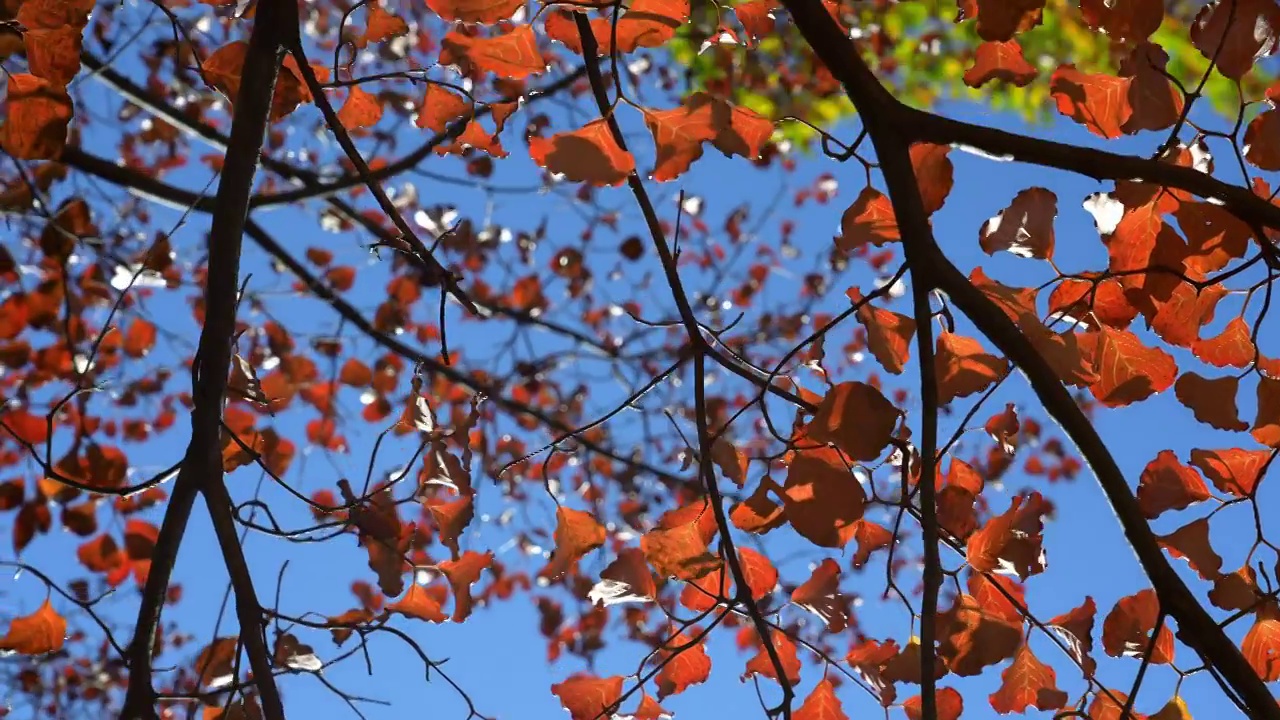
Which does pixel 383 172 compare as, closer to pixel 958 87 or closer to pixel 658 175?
pixel 658 175

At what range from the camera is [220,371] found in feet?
3.70

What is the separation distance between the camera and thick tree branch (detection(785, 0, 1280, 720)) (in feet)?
2.48

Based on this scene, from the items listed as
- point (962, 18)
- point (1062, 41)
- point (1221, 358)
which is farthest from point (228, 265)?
point (1062, 41)

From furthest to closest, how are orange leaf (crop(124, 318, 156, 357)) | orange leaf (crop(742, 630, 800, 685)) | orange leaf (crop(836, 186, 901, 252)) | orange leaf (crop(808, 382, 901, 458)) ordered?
orange leaf (crop(124, 318, 156, 357)) → orange leaf (crop(742, 630, 800, 685)) → orange leaf (crop(836, 186, 901, 252)) → orange leaf (crop(808, 382, 901, 458))

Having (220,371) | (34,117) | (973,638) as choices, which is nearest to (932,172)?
(973,638)

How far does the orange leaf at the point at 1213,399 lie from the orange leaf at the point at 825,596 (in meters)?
0.40

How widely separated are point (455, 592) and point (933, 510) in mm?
650

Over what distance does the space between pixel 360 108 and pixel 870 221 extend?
30.5 inches

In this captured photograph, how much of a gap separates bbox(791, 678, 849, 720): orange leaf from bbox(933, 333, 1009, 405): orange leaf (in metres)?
0.39

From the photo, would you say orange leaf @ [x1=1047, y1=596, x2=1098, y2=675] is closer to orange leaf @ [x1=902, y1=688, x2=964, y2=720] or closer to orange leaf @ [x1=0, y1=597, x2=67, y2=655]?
orange leaf @ [x1=902, y1=688, x2=964, y2=720]

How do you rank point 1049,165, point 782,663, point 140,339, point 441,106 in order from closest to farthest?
point 1049,165 < point 782,663 < point 441,106 < point 140,339

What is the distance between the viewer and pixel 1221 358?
3.54 ft

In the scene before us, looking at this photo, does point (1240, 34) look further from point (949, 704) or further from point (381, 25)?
point (381, 25)

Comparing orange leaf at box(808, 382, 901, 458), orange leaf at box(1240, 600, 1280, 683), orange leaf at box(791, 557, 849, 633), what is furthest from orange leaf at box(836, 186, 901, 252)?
orange leaf at box(1240, 600, 1280, 683)
